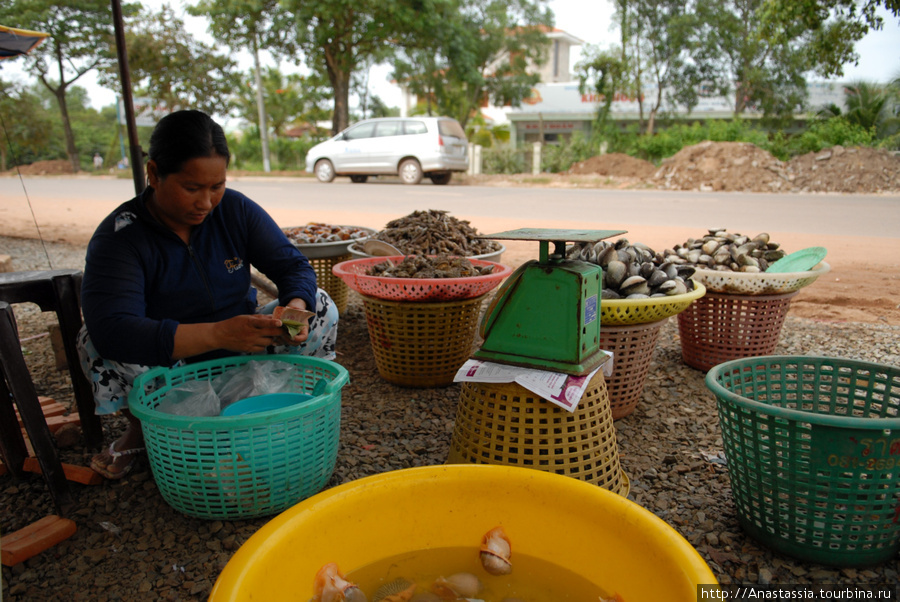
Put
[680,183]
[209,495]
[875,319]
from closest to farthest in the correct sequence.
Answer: [209,495] < [875,319] < [680,183]

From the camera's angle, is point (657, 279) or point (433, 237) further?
point (433, 237)

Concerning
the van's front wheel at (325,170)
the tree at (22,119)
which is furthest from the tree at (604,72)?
the tree at (22,119)

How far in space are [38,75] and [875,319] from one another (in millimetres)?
10337

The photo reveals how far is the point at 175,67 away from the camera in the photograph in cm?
2212

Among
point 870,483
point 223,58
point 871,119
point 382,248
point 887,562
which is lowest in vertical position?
point 887,562

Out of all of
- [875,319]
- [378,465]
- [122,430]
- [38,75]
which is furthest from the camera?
[38,75]

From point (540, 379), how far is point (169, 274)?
4.02ft

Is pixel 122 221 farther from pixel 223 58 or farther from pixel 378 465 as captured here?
pixel 223 58

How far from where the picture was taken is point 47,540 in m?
1.59

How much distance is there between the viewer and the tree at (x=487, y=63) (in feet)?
71.3

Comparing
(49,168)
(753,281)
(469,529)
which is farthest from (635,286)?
(49,168)

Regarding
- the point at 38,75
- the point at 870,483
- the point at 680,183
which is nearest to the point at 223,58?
the point at 38,75

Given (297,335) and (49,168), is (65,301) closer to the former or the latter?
(297,335)

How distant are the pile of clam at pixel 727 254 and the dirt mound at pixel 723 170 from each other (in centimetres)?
1160
